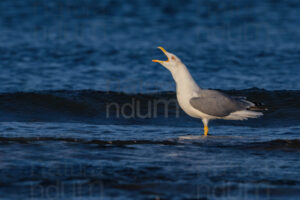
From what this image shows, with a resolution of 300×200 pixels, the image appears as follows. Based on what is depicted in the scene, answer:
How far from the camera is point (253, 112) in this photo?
9.52m

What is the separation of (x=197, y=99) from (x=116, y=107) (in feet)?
10.7

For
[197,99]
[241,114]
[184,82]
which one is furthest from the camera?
[241,114]

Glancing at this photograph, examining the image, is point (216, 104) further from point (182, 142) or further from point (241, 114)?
point (182, 142)

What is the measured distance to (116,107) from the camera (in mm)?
11797

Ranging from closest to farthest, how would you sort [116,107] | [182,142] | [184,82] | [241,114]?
[182,142] < [184,82] < [241,114] < [116,107]

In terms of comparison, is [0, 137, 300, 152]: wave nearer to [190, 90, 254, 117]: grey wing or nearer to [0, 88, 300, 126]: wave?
[190, 90, 254, 117]: grey wing

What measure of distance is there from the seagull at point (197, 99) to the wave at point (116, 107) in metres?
1.33

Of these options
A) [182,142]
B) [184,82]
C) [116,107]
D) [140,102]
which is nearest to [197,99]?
[184,82]

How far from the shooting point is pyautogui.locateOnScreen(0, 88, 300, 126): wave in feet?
35.1

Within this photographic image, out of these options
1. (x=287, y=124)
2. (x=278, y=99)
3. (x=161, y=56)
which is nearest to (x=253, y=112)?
(x=287, y=124)

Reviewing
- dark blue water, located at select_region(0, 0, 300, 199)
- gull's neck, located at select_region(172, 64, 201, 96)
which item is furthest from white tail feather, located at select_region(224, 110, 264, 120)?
gull's neck, located at select_region(172, 64, 201, 96)

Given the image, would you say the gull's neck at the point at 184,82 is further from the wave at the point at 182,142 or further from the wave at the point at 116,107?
the wave at the point at 116,107

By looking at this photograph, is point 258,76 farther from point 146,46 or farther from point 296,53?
point 146,46

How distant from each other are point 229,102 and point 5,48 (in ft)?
33.5
